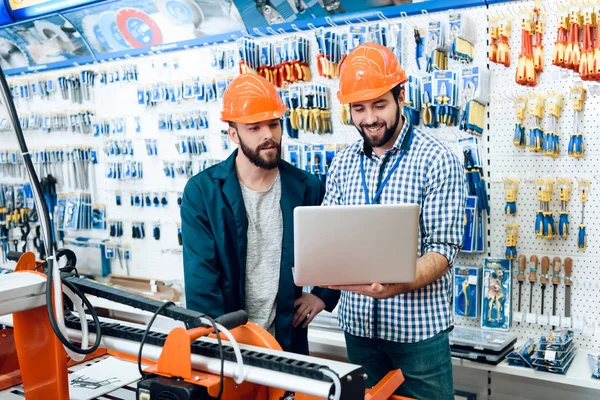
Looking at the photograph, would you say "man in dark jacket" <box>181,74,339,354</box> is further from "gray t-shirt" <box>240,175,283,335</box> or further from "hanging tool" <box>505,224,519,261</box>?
"hanging tool" <box>505,224,519,261</box>

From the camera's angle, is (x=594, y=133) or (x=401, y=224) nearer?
(x=401, y=224)

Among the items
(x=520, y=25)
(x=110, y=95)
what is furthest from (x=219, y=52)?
(x=520, y=25)

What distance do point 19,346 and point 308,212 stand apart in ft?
2.67

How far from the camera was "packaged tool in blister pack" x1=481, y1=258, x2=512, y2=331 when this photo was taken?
2.73 m

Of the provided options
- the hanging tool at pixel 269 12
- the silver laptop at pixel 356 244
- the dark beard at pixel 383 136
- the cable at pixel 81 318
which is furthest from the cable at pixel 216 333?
the hanging tool at pixel 269 12

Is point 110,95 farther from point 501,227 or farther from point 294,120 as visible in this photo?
point 501,227

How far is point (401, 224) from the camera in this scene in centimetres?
163

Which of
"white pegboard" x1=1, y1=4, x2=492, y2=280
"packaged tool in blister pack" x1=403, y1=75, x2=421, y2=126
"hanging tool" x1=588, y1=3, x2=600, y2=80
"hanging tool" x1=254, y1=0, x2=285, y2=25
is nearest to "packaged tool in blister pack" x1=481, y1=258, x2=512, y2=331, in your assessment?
"packaged tool in blister pack" x1=403, y1=75, x2=421, y2=126

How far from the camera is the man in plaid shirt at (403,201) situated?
1.94 metres

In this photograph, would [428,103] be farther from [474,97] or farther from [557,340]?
[557,340]

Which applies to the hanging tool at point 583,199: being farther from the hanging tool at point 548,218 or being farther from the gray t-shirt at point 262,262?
the gray t-shirt at point 262,262

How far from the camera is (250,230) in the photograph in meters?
2.13

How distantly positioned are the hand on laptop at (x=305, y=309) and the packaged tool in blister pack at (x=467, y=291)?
Result: 944 mm

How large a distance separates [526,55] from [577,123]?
1.27 ft
